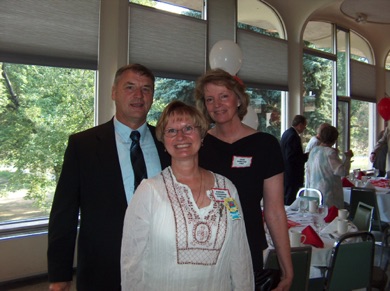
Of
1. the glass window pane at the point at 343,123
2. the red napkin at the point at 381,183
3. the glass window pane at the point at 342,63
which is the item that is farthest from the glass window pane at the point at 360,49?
the red napkin at the point at 381,183

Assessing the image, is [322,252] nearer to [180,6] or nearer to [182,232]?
[182,232]

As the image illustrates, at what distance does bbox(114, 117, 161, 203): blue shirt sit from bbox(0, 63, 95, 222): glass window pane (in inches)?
99.9

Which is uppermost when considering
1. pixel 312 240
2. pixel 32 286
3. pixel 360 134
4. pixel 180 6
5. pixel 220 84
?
pixel 180 6

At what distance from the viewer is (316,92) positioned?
24.6 feet

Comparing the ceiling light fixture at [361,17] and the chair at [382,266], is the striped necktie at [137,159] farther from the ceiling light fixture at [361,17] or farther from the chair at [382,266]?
the ceiling light fixture at [361,17]

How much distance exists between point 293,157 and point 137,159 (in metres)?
4.21

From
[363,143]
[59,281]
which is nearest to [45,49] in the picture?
[59,281]

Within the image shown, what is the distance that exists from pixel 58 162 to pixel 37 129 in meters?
0.42

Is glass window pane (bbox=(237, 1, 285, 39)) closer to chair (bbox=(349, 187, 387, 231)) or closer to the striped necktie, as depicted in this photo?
chair (bbox=(349, 187, 387, 231))

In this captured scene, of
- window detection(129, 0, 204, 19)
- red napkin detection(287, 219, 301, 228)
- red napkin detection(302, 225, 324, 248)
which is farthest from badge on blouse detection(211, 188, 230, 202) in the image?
window detection(129, 0, 204, 19)

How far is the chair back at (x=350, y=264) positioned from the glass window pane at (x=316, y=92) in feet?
16.4

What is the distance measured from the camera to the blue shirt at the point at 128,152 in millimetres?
1545

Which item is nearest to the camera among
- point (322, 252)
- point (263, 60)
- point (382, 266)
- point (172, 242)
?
point (172, 242)

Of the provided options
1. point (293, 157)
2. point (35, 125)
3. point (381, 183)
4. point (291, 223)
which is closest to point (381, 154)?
point (381, 183)
